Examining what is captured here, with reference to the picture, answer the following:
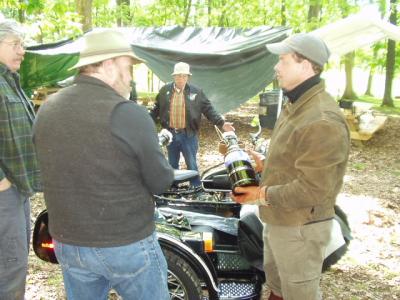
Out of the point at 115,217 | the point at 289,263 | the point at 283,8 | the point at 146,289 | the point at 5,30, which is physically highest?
the point at 283,8

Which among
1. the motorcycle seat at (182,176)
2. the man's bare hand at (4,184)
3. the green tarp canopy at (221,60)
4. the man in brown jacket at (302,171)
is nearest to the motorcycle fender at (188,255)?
the man in brown jacket at (302,171)

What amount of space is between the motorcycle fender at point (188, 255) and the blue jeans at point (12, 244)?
2.63ft

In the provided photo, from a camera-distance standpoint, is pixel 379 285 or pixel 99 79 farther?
pixel 379 285

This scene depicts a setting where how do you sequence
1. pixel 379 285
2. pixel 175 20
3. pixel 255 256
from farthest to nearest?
pixel 175 20 < pixel 379 285 < pixel 255 256

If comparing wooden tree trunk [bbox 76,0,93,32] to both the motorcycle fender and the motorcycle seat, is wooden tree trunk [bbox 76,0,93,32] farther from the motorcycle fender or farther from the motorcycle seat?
the motorcycle fender

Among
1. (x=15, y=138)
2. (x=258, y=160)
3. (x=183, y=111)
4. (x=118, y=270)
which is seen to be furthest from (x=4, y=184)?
(x=183, y=111)

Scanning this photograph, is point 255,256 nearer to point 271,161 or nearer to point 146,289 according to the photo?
point 271,161

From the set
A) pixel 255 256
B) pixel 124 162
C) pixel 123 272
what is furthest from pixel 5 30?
pixel 255 256

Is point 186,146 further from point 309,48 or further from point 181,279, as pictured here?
point 309,48

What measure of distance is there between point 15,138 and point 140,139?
3.68ft

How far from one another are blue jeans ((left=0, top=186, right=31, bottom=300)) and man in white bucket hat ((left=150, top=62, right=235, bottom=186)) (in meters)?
→ 3.20

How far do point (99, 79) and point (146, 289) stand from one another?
36.0 inches

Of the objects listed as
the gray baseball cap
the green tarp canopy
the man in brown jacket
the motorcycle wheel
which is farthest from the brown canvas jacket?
the green tarp canopy

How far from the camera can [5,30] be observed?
94.7 inches
